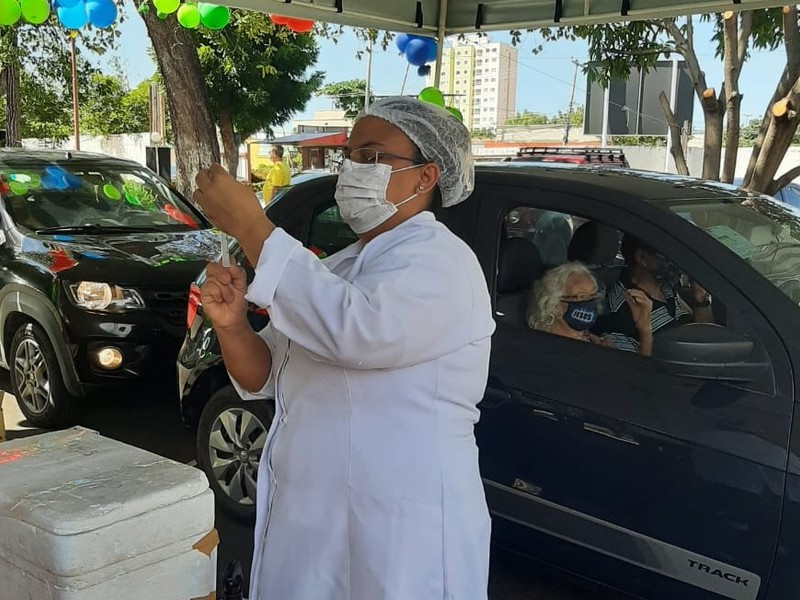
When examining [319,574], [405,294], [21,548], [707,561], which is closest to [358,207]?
[405,294]

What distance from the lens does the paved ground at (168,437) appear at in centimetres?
359

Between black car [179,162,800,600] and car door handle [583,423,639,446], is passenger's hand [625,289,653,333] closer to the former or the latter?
black car [179,162,800,600]

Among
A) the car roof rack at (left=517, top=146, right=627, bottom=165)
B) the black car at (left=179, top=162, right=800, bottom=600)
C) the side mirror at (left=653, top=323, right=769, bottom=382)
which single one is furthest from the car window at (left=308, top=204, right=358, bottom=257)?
the car roof rack at (left=517, top=146, right=627, bottom=165)

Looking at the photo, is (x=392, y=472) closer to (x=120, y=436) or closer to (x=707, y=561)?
(x=707, y=561)

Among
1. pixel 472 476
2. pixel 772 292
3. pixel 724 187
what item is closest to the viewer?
pixel 472 476

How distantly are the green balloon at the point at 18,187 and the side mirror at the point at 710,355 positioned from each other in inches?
189

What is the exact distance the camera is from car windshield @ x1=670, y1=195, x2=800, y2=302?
2930 millimetres

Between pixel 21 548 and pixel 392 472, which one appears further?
pixel 392 472

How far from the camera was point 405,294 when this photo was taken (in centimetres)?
151

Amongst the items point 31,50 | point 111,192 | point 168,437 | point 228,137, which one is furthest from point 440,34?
point 228,137

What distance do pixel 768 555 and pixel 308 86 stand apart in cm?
2786

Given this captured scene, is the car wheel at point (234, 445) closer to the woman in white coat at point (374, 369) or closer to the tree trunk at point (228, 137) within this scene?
the woman in white coat at point (374, 369)

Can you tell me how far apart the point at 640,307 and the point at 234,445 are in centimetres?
199

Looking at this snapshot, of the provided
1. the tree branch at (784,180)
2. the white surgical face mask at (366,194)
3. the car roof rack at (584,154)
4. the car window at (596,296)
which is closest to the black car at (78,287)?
the car window at (596,296)
